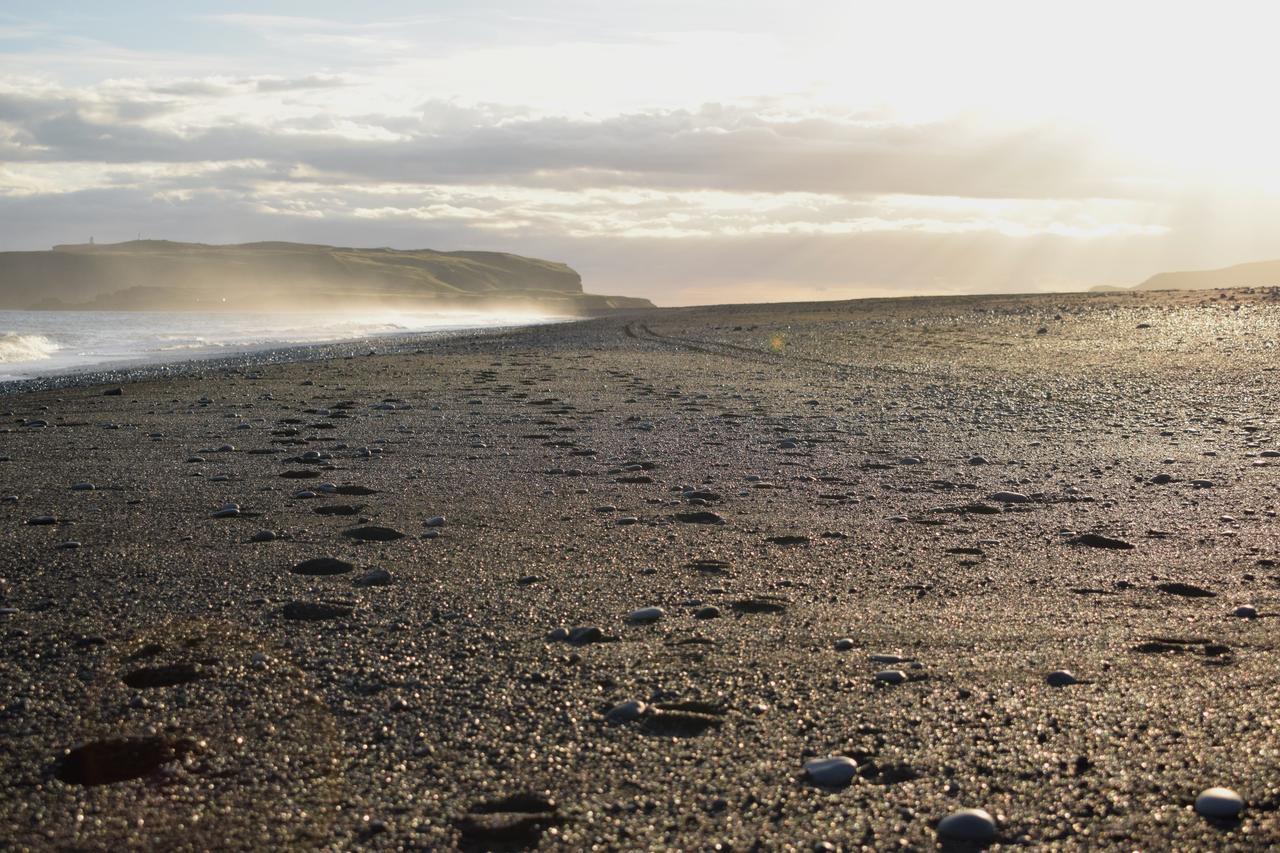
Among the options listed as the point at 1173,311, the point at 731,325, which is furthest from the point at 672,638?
the point at 731,325

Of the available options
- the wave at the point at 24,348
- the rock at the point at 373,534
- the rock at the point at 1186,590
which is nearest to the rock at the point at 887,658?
the rock at the point at 1186,590

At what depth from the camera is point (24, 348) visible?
88.0 feet

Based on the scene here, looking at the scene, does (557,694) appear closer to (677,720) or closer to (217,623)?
(677,720)

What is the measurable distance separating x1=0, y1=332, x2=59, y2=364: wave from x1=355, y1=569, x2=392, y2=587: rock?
Result: 2275 cm

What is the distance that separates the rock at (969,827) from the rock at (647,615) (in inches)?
69.4

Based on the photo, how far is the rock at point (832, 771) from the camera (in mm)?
2826

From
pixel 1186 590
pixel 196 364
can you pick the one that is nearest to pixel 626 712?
pixel 1186 590

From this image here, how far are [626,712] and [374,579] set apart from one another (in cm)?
184

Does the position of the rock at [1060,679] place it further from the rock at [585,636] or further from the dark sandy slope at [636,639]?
the rock at [585,636]

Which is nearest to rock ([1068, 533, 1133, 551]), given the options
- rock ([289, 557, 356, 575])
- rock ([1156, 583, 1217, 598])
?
rock ([1156, 583, 1217, 598])

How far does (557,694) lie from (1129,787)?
1601 mm

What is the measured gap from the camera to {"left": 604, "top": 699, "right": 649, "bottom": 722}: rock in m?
3.25

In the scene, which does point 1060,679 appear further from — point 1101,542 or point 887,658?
point 1101,542

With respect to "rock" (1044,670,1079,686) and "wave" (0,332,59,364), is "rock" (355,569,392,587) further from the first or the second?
"wave" (0,332,59,364)
